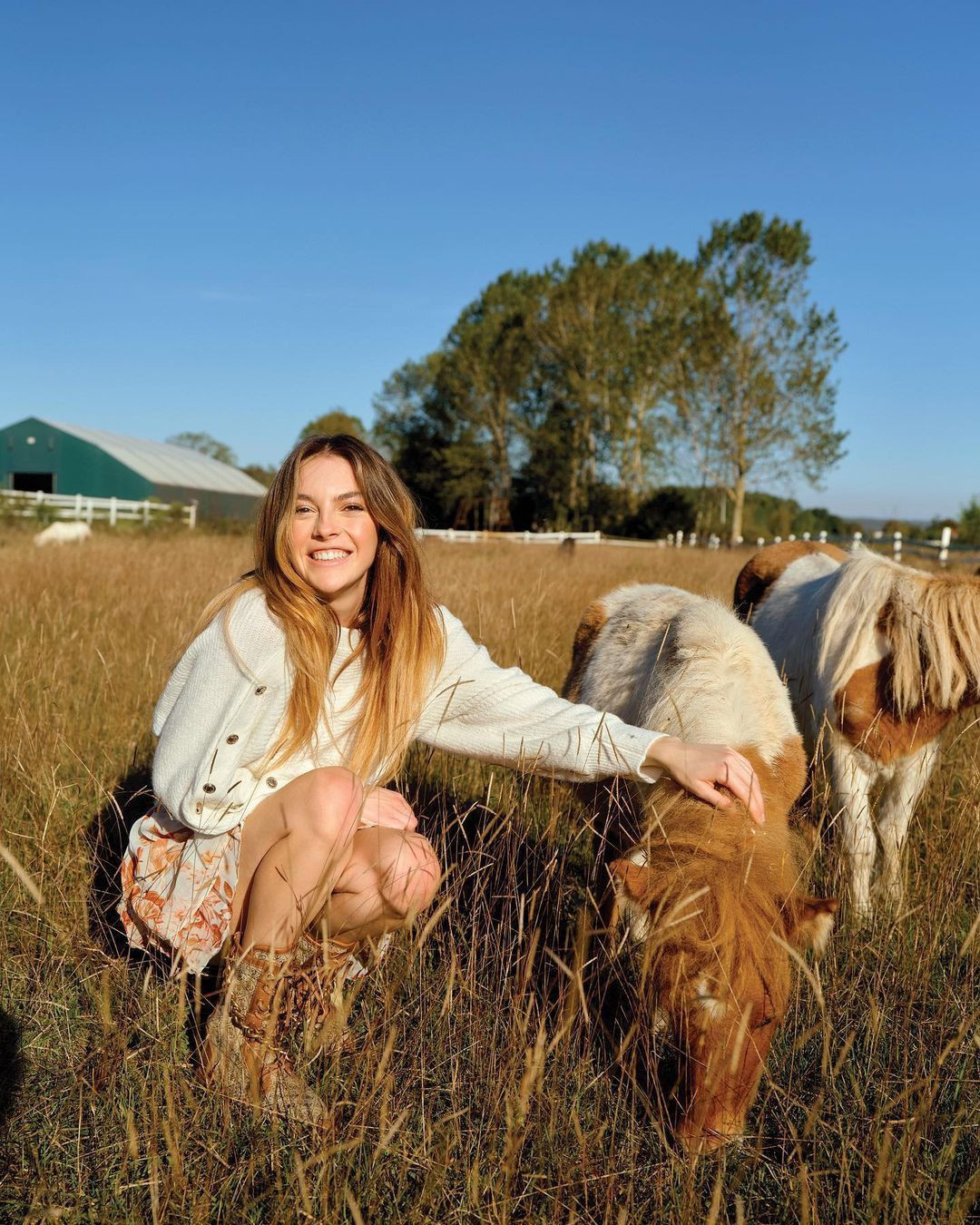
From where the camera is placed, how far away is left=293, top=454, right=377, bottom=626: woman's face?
2.47 meters

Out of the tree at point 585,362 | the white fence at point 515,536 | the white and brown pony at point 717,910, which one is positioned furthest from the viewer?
the tree at point 585,362

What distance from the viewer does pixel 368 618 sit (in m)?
2.67

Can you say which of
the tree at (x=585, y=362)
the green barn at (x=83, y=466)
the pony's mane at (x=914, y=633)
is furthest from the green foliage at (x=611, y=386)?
the pony's mane at (x=914, y=633)

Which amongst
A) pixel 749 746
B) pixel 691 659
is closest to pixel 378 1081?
pixel 749 746

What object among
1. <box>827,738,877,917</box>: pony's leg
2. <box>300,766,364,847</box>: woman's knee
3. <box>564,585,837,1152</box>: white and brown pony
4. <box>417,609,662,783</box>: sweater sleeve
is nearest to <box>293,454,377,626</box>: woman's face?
<box>417,609,662,783</box>: sweater sleeve

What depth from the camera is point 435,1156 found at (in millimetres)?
1688

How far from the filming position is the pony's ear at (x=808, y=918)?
190 centimetres

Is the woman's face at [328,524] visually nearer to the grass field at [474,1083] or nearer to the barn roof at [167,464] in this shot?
the grass field at [474,1083]

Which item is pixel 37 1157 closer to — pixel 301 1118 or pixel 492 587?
pixel 301 1118

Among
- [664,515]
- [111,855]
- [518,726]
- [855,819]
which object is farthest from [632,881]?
[664,515]

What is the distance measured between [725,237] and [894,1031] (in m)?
31.3

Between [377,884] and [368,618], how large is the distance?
2.68ft

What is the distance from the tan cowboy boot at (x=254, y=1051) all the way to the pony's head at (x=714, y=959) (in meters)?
0.75

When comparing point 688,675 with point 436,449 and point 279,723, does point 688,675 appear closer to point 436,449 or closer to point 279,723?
point 279,723
